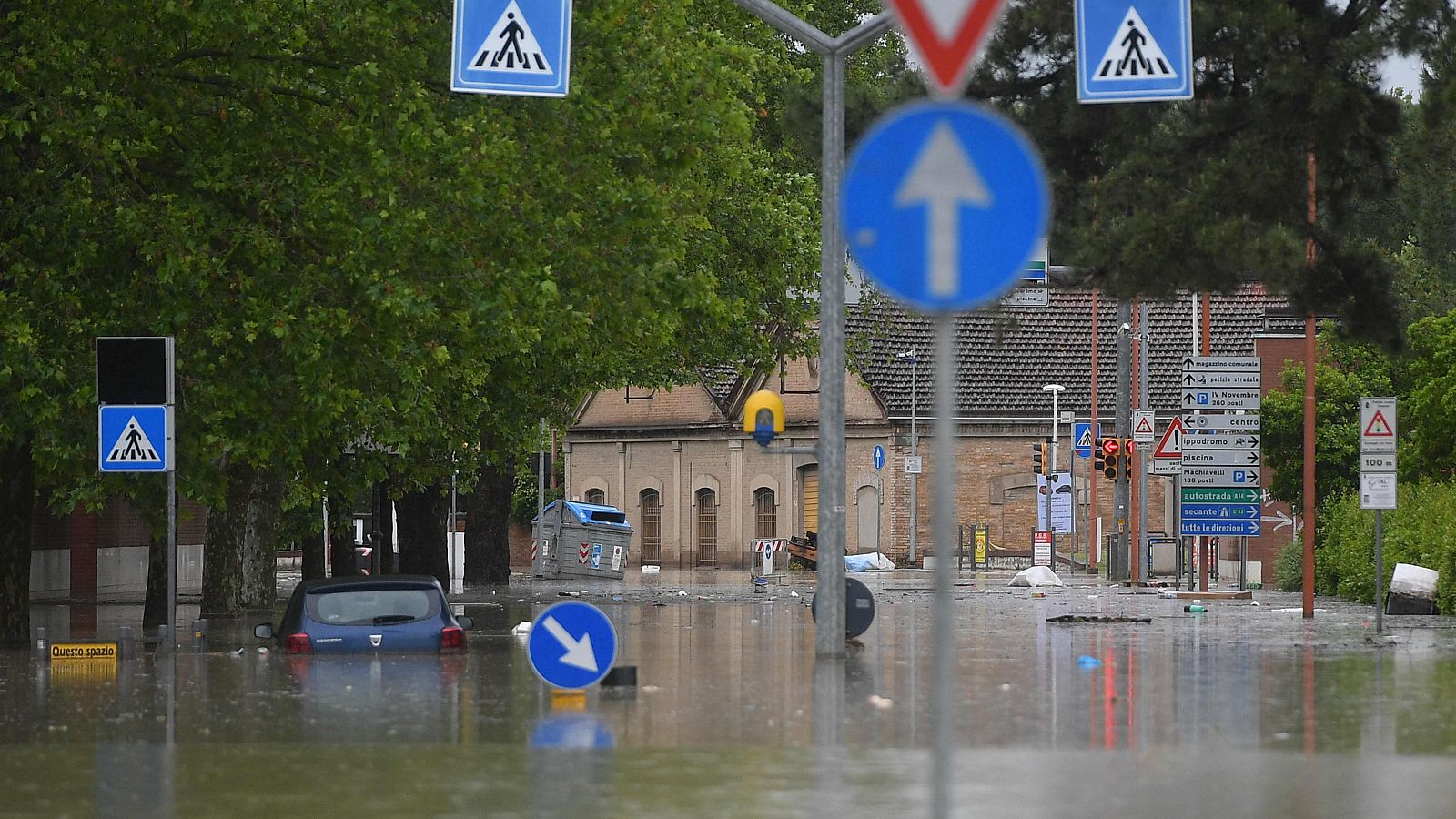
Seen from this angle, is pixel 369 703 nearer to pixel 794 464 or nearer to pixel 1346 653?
pixel 1346 653

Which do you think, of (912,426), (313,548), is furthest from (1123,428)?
(912,426)

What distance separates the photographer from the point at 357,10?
928 inches

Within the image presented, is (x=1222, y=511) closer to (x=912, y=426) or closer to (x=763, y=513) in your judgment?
(x=912, y=426)

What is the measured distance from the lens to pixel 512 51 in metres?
19.0

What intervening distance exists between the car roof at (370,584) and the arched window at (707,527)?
60530mm

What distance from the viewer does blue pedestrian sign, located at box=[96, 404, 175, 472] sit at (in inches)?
864

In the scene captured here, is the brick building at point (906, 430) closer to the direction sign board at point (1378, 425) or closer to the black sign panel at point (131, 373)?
the direction sign board at point (1378, 425)

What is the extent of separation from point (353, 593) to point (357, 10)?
5826 millimetres

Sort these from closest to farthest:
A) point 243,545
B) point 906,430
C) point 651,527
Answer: point 243,545
point 906,430
point 651,527

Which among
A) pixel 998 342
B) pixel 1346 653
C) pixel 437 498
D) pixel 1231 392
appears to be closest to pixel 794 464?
pixel 437 498

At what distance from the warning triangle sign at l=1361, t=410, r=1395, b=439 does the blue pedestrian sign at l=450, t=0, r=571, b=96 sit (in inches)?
455

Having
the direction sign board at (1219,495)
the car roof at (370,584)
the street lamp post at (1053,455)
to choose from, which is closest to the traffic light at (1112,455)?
the street lamp post at (1053,455)

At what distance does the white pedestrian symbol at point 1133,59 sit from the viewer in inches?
733

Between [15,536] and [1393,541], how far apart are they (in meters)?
19.1
